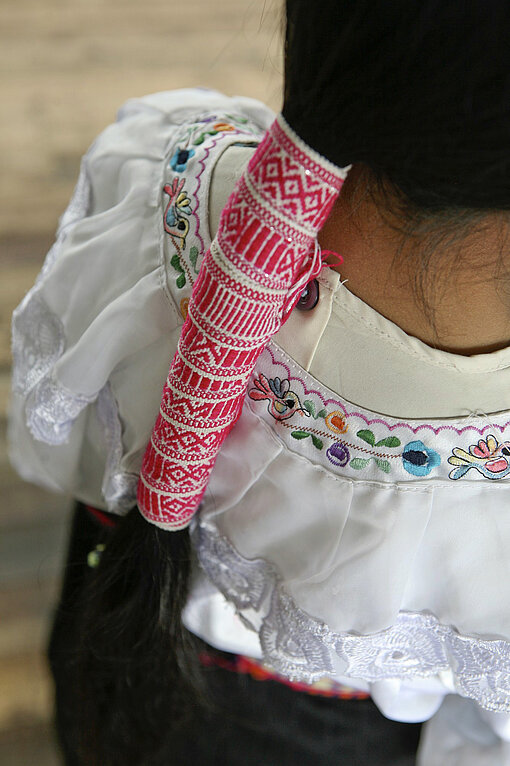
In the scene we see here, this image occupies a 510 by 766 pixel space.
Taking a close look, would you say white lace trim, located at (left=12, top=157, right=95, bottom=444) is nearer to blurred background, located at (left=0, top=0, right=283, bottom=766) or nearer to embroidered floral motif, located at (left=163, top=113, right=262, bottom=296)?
embroidered floral motif, located at (left=163, top=113, right=262, bottom=296)

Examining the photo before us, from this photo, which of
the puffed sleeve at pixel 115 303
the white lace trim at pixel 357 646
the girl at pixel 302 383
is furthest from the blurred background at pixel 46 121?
the white lace trim at pixel 357 646

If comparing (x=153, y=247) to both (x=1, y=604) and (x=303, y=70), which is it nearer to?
(x=303, y=70)

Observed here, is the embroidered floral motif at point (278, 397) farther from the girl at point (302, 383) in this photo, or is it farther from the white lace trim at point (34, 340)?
the white lace trim at point (34, 340)

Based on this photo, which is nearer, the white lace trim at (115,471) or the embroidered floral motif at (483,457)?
the embroidered floral motif at (483,457)

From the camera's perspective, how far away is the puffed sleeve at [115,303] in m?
0.58

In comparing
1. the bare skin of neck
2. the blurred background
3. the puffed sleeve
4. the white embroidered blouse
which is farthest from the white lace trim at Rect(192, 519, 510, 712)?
the blurred background

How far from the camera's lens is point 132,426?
0.61 metres

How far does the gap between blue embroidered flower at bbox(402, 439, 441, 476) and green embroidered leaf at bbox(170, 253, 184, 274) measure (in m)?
0.19

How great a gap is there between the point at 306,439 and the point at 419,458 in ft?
0.24

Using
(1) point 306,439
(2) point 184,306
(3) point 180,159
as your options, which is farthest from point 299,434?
(3) point 180,159

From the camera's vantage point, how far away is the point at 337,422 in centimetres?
52

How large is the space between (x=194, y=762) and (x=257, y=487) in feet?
1.36

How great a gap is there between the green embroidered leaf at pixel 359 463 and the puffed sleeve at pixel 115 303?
152 mm

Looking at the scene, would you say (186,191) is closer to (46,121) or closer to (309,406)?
(309,406)
